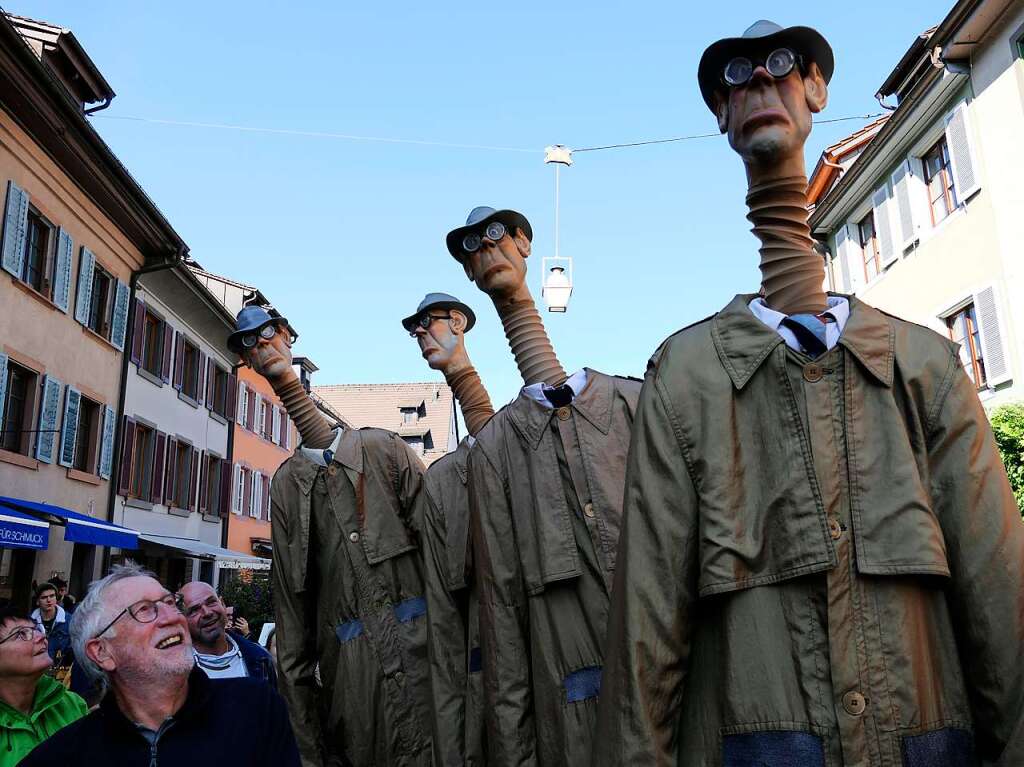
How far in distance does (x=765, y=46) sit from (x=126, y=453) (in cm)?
2355

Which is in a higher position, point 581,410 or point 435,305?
point 435,305

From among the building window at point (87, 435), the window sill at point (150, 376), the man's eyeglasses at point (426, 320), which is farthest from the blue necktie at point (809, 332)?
the window sill at point (150, 376)

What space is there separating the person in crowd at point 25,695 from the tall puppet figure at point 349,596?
3.55ft

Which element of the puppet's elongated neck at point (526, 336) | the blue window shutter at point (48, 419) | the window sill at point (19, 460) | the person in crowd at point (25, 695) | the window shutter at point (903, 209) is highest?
the window shutter at point (903, 209)

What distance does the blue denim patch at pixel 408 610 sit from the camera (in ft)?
16.4

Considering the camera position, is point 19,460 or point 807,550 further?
point 19,460

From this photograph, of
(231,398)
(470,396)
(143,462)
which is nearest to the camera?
(470,396)

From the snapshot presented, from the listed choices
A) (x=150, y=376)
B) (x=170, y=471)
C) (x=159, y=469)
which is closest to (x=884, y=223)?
(x=150, y=376)

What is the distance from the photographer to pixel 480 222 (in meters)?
3.90

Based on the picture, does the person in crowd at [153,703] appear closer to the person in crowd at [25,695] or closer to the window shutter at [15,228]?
the person in crowd at [25,695]

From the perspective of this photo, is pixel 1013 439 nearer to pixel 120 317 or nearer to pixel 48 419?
pixel 48 419

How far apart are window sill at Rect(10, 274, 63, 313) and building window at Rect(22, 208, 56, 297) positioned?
220 mm

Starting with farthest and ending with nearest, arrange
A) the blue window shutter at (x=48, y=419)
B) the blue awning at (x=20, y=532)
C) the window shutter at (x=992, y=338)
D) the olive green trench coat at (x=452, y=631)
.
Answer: the blue window shutter at (x=48, y=419) < the window shutter at (x=992, y=338) < the blue awning at (x=20, y=532) < the olive green trench coat at (x=452, y=631)

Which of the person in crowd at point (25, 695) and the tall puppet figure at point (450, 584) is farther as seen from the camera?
the person in crowd at point (25, 695)
